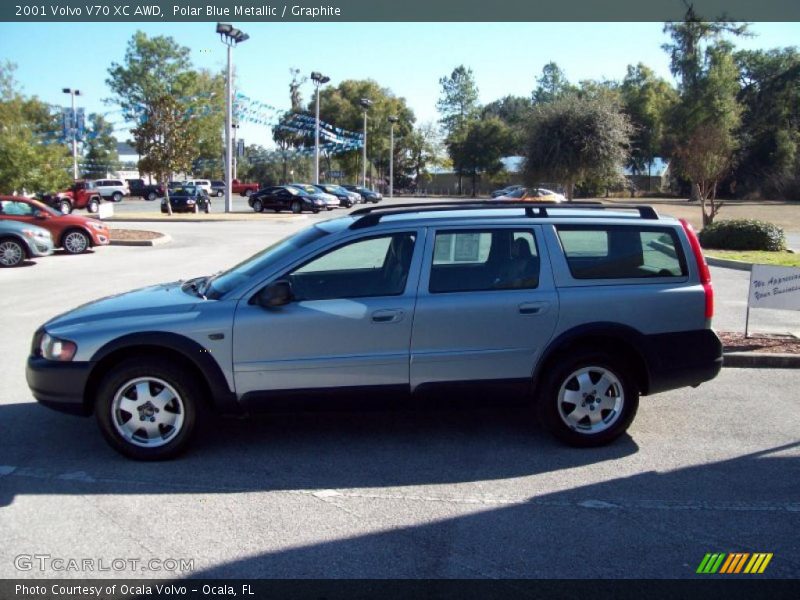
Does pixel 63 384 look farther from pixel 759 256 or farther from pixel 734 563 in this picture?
pixel 759 256

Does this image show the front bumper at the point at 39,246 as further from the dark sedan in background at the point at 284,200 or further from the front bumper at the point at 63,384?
the dark sedan in background at the point at 284,200

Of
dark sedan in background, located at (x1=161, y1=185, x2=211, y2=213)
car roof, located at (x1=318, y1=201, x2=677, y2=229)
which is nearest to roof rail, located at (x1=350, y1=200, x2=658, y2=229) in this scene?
car roof, located at (x1=318, y1=201, x2=677, y2=229)

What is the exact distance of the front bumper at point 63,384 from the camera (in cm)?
516

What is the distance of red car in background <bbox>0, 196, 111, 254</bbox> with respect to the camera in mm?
17625

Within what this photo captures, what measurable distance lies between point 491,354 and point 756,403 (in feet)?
9.62

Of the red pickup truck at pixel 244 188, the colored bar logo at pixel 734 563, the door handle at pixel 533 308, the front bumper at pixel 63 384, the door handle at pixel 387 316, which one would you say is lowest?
the colored bar logo at pixel 734 563

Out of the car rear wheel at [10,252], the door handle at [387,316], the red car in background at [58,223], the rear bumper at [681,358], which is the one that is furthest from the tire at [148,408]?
the red car in background at [58,223]

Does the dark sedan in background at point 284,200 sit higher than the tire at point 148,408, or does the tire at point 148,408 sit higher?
the dark sedan in background at point 284,200

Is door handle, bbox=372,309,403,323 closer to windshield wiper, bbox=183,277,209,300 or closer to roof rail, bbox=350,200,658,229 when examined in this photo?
roof rail, bbox=350,200,658,229

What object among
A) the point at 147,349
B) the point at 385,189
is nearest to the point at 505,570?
the point at 147,349

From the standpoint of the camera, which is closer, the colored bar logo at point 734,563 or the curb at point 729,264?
the colored bar logo at point 734,563

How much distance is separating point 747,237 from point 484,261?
54.3 ft

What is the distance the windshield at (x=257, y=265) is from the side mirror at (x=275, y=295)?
213 mm

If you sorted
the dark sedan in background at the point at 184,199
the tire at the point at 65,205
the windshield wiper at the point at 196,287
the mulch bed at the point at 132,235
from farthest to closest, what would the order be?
the tire at the point at 65,205 → the dark sedan in background at the point at 184,199 → the mulch bed at the point at 132,235 → the windshield wiper at the point at 196,287
